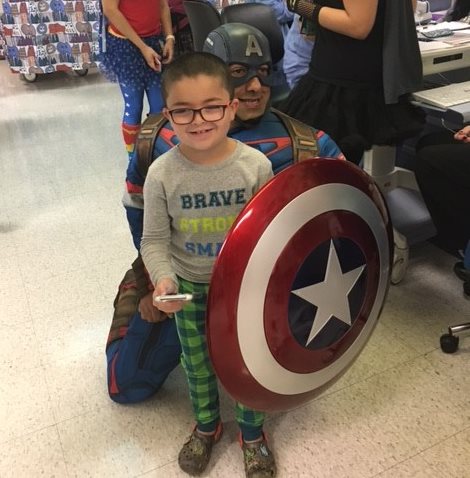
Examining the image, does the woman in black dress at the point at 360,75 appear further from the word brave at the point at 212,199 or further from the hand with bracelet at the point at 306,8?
the word brave at the point at 212,199

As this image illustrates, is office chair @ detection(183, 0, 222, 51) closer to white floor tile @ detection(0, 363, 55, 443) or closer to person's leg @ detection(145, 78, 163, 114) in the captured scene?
person's leg @ detection(145, 78, 163, 114)

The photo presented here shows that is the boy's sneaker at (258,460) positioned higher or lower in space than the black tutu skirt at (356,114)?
lower

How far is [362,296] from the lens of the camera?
1102 mm

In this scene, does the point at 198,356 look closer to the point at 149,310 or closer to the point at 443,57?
the point at 149,310

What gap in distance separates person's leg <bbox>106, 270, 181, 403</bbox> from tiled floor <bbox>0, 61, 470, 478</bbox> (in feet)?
0.19

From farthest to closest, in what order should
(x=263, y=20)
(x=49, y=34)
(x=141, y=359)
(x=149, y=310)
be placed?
(x=49, y=34)
(x=263, y=20)
(x=141, y=359)
(x=149, y=310)

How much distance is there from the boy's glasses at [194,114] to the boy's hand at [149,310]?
0.58 metres

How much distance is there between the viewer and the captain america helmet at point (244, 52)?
1.21 metres

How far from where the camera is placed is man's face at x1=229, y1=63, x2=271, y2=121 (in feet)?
3.98

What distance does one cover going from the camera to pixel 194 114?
1.00 meters

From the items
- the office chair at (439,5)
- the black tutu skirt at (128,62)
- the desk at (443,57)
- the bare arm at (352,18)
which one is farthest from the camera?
the office chair at (439,5)

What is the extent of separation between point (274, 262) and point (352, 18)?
91 centimetres

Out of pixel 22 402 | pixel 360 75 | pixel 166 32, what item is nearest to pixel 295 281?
pixel 360 75

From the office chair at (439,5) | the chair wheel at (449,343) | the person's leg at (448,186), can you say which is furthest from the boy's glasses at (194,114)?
the office chair at (439,5)
